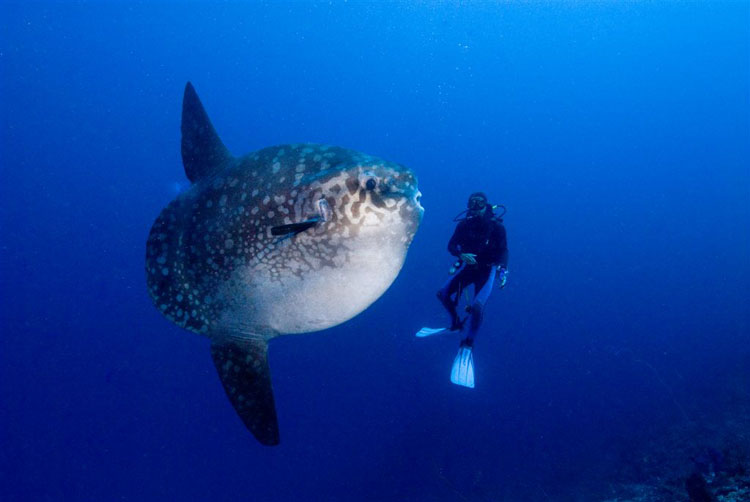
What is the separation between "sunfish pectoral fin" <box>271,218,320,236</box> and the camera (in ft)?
6.74

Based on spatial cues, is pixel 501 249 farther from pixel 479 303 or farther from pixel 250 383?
pixel 250 383

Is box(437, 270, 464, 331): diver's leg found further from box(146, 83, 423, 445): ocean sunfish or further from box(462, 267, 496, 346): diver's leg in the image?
box(146, 83, 423, 445): ocean sunfish

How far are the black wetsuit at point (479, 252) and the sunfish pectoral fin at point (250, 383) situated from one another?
4034 mm

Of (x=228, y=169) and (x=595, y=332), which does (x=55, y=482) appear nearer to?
(x=228, y=169)

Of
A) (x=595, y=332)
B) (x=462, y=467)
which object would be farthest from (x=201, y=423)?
(x=595, y=332)

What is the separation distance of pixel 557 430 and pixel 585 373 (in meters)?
7.99

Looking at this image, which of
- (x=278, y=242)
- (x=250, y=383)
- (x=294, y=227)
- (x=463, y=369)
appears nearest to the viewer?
(x=294, y=227)

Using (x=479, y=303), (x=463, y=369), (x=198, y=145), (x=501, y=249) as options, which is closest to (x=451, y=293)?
(x=479, y=303)

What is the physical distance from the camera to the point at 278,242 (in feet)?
7.63

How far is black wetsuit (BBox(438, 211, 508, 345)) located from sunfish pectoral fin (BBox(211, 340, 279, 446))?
403 centimetres

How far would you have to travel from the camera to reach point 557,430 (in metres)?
17.5

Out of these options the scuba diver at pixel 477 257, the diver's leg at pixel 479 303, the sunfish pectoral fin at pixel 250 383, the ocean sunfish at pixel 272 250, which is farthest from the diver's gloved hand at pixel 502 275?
the sunfish pectoral fin at pixel 250 383

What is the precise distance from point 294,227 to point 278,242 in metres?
0.30

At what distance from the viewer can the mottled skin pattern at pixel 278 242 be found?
2.15 metres
